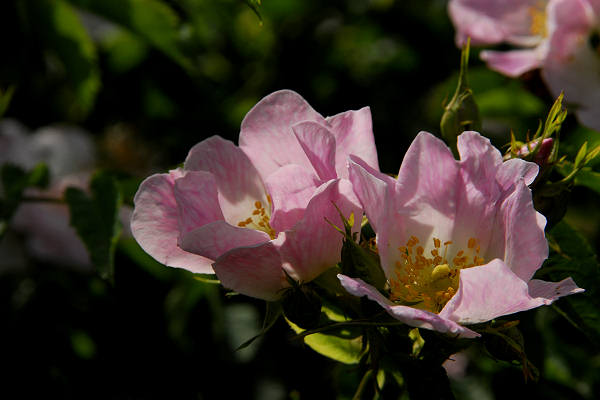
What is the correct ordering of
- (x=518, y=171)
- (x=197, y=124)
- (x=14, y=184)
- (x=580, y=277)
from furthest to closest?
(x=197, y=124), (x=14, y=184), (x=580, y=277), (x=518, y=171)

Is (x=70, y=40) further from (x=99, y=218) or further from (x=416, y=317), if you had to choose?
(x=416, y=317)

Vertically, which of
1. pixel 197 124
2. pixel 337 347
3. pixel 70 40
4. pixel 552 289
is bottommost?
pixel 197 124

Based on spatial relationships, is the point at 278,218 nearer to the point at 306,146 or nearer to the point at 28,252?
the point at 306,146

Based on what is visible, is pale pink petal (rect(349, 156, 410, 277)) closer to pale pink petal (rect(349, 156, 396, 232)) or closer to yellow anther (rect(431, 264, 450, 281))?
pale pink petal (rect(349, 156, 396, 232))

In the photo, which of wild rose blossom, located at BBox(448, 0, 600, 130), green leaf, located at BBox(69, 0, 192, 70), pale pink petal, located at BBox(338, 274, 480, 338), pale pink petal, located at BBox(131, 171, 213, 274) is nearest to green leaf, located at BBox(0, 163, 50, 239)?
green leaf, located at BBox(69, 0, 192, 70)

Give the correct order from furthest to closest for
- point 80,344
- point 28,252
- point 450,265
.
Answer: point 28,252 → point 80,344 → point 450,265

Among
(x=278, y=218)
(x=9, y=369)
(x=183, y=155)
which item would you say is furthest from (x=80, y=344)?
(x=278, y=218)

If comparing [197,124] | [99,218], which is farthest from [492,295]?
[197,124]
